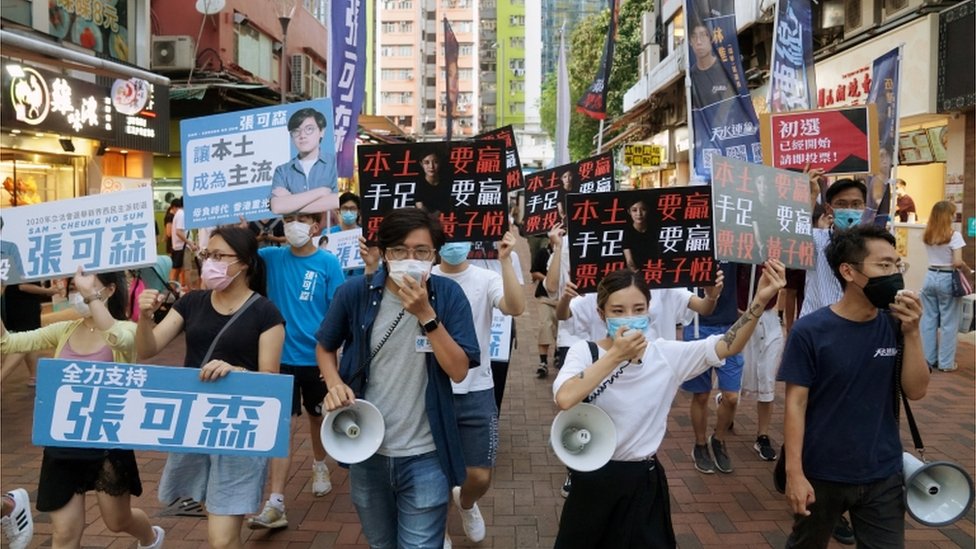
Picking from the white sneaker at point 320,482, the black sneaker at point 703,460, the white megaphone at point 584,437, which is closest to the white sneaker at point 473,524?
the white sneaker at point 320,482

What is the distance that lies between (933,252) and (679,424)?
413 centimetres

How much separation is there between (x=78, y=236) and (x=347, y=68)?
4264 millimetres

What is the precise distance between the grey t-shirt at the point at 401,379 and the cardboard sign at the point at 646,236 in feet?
4.88

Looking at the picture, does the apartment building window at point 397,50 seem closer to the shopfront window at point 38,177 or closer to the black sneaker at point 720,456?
the shopfront window at point 38,177

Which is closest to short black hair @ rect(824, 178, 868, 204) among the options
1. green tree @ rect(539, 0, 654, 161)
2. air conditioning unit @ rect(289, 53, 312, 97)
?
air conditioning unit @ rect(289, 53, 312, 97)

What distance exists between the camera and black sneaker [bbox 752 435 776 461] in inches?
225

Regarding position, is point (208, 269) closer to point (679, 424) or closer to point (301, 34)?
point (679, 424)

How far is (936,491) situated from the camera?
3117mm

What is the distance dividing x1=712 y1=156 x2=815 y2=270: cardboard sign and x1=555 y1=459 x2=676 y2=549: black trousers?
1.40 m

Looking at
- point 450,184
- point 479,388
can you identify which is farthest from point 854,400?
point 450,184

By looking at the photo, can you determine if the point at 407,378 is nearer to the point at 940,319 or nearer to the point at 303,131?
the point at 303,131

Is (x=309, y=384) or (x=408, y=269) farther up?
(x=408, y=269)

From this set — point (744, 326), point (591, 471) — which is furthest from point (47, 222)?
point (744, 326)

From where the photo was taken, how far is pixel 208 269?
345 centimetres
